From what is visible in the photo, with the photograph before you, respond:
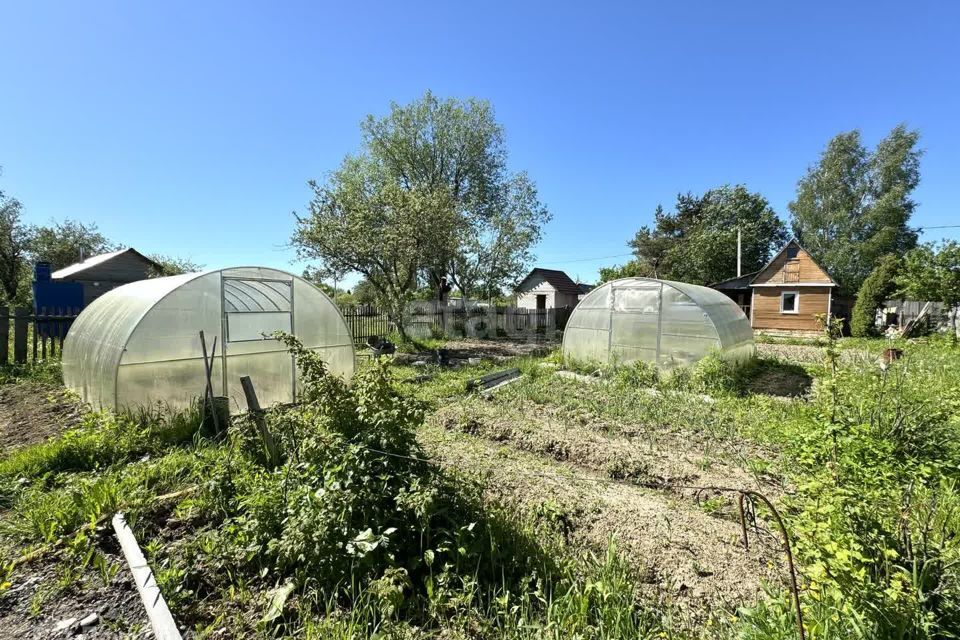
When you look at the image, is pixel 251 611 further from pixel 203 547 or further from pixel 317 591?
pixel 203 547

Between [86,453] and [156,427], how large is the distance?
73 centimetres

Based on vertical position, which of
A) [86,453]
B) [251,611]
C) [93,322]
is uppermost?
[93,322]

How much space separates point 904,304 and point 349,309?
2506 centimetres

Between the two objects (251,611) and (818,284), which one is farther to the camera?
(818,284)

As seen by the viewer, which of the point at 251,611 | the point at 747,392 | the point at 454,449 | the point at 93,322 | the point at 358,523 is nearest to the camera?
the point at 251,611

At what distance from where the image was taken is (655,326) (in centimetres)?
877

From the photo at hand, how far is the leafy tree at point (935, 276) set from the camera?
1342 centimetres

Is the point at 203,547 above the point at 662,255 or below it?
below

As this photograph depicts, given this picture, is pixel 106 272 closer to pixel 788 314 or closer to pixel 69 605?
pixel 69 605

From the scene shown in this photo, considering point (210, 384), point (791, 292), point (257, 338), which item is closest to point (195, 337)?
point (257, 338)

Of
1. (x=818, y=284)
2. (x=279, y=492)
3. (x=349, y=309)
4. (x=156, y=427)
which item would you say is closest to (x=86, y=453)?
(x=156, y=427)

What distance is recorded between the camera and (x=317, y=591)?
235 centimetres

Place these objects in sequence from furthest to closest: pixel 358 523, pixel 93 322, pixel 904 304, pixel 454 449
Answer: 1. pixel 904 304
2. pixel 93 322
3. pixel 454 449
4. pixel 358 523

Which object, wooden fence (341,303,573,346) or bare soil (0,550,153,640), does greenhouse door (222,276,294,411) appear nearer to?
bare soil (0,550,153,640)
